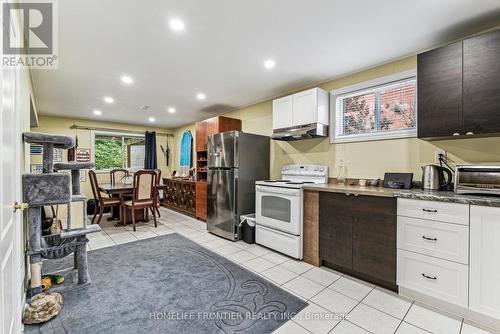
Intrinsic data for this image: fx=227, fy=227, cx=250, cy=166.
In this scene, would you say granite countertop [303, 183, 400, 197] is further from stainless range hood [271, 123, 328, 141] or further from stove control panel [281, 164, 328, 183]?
stainless range hood [271, 123, 328, 141]

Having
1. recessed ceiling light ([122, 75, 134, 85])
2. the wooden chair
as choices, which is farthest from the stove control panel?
recessed ceiling light ([122, 75, 134, 85])

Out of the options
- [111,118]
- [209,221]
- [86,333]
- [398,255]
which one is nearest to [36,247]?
[86,333]

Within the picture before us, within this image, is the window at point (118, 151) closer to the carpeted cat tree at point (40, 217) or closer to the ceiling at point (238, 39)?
Answer: the ceiling at point (238, 39)

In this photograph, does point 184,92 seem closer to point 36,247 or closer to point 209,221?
point 209,221

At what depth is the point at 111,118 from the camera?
601 cm

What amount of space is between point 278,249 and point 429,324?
1.68 meters

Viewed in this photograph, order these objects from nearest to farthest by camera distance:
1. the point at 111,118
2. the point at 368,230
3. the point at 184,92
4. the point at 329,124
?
1. the point at 368,230
2. the point at 329,124
3. the point at 184,92
4. the point at 111,118

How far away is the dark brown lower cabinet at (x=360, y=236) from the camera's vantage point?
2164 millimetres

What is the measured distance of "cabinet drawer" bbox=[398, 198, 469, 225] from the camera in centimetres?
179

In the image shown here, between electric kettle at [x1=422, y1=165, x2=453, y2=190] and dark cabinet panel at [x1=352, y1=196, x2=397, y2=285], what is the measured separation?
525 mm

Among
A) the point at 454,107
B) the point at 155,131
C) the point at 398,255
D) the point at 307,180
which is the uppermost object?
the point at 155,131

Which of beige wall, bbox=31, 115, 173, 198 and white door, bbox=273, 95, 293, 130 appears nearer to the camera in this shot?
white door, bbox=273, 95, 293, 130

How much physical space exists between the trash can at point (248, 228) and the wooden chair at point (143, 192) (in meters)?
1.97

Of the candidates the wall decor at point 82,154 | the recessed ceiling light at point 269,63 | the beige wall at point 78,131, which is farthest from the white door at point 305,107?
the wall decor at point 82,154
